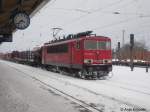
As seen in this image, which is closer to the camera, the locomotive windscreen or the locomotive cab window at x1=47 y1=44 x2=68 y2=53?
the locomotive windscreen

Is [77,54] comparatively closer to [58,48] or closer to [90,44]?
[90,44]

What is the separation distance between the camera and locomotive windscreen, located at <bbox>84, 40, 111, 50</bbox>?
27.8 meters

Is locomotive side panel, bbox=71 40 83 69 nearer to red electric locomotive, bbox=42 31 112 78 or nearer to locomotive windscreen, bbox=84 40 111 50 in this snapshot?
red electric locomotive, bbox=42 31 112 78

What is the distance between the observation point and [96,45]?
28141 mm

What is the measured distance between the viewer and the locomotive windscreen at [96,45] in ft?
91.1

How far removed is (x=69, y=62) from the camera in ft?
101

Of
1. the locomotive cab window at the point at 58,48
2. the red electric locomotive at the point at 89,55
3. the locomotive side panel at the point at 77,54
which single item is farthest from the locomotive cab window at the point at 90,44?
the locomotive cab window at the point at 58,48

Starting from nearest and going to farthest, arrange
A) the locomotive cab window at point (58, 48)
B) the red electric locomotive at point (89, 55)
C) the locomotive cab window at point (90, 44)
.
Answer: the red electric locomotive at point (89, 55)
the locomotive cab window at point (90, 44)
the locomotive cab window at point (58, 48)

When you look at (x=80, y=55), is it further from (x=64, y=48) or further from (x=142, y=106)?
(x=142, y=106)


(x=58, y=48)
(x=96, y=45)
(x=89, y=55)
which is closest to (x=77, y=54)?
(x=89, y=55)

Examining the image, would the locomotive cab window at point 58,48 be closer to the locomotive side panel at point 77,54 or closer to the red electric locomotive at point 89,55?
the red electric locomotive at point 89,55

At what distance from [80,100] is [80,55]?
13495mm

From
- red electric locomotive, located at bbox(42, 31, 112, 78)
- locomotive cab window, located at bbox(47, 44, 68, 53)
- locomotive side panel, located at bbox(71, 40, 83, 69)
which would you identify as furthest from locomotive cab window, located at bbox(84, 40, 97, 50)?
locomotive cab window, located at bbox(47, 44, 68, 53)

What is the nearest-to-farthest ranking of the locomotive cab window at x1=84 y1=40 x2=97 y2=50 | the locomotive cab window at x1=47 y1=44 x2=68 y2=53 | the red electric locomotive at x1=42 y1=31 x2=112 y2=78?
the red electric locomotive at x1=42 y1=31 x2=112 y2=78 < the locomotive cab window at x1=84 y1=40 x2=97 y2=50 < the locomotive cab window at x1=47 y1=44 x2=68 y2=53
